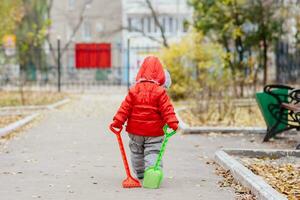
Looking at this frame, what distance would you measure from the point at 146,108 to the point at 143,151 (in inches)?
→ 22.9

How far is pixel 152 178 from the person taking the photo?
8.64 m

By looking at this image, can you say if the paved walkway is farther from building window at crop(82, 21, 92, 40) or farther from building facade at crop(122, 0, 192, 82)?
building window at crop(82, 21, 92, 40)

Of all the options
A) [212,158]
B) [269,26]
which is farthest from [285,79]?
[212,158]

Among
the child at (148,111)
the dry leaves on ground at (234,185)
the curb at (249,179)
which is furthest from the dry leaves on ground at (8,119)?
the child at (148,111)

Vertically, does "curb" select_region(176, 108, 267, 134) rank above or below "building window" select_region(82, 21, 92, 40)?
below

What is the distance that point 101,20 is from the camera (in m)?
74.0

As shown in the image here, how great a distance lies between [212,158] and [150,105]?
319 cm

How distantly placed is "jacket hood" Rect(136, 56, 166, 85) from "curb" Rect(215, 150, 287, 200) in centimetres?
143

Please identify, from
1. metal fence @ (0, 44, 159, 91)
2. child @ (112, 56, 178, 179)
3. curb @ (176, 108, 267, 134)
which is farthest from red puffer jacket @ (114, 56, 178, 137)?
metal fence @ (0, 44, 159, 91)

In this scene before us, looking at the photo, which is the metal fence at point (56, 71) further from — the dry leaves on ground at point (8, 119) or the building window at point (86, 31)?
the dry leaves on ground at point (8, 119)

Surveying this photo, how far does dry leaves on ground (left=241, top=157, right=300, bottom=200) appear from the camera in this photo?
833 cm

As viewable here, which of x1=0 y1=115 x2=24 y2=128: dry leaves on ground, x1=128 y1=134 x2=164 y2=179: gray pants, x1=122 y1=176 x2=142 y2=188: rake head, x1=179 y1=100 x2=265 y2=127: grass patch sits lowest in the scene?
x1=0 y1=115 x2=24 y2=128: dry leaves on ground

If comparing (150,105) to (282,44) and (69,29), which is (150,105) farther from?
(69,29)

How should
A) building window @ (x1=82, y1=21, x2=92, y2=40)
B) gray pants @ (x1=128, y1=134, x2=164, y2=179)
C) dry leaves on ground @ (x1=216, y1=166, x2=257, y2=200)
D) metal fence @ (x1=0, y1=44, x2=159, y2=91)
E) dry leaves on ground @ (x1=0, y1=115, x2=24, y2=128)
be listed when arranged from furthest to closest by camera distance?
building window @ (x1=82, y1=21, x2=92, y2=40) < metal fence @ (x1=0, y1=44, x2=159, y2=91) < dry leaves on ground @ (x1=0, y1=115, x2=24, y2=128) < gray pants @ (x1=128, y1=134, x2=164, y2=179) < dry leaves on ground @ (x1=216, y1=166, x2=257, y2=200)
